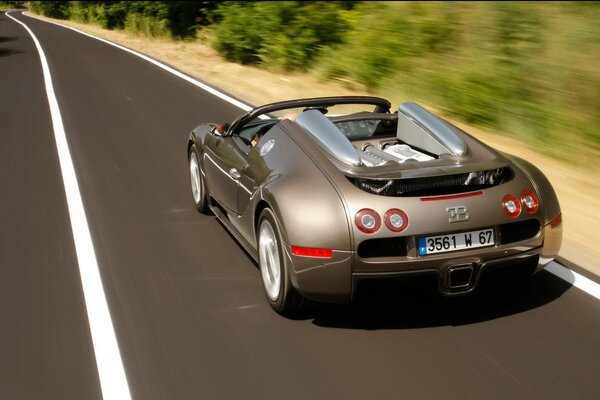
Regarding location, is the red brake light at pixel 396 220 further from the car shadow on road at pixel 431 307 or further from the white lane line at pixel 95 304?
the white lane line at pixel 95 304

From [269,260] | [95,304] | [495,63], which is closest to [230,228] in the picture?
[269,260]

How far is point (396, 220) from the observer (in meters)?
4.07

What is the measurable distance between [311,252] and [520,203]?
1287mm

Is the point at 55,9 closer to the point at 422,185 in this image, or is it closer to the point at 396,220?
the point at 422,185

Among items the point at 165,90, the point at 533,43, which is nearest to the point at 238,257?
the point at 533,43

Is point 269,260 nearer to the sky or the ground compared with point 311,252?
nearer to the ground

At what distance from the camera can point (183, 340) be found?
174 inches

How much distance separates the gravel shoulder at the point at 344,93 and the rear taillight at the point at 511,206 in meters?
1.37

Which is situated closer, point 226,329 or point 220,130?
point 226,329

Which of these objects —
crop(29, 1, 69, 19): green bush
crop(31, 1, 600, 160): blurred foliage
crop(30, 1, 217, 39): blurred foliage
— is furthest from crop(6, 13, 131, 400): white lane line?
crop(29, 1, 69, 19): green bush

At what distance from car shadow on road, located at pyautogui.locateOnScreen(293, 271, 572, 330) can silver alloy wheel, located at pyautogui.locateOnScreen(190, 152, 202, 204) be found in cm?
250

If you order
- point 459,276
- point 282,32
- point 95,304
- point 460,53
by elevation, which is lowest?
point 282,32

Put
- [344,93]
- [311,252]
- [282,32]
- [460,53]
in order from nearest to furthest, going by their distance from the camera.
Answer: [311,252]
[460,53]
[344,93]
[282,32]

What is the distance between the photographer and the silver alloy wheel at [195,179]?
22.6ft
